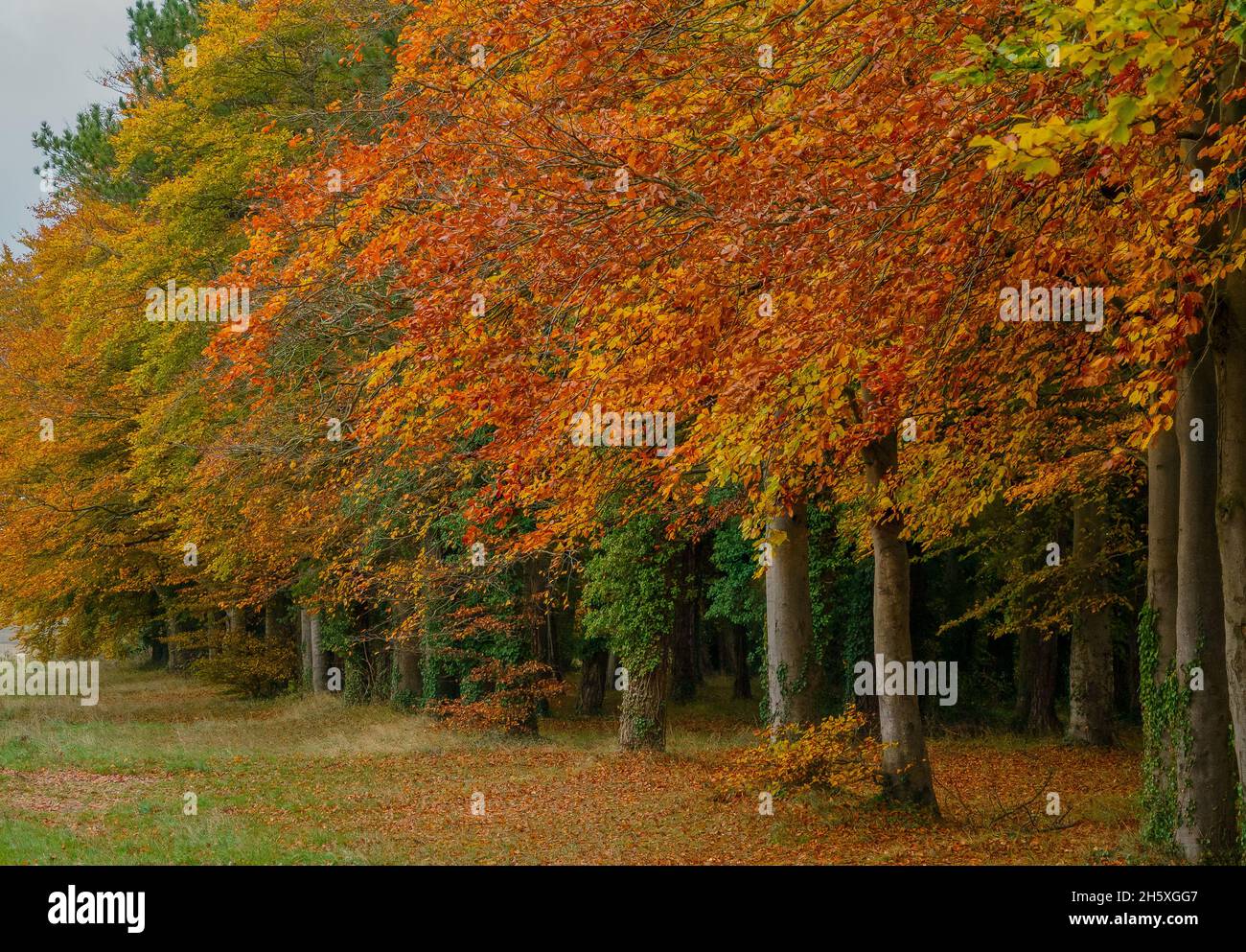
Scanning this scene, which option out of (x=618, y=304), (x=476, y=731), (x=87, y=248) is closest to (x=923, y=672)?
(x=476, y=731)

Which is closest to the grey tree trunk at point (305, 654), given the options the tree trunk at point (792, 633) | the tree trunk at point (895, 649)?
the tree trunk at point (792, 633)

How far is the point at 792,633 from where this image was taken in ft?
51.7

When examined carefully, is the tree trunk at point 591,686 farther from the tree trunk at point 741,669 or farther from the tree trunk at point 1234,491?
the tree trunk at point 1234,491

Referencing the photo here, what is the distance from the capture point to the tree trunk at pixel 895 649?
45.8 feet

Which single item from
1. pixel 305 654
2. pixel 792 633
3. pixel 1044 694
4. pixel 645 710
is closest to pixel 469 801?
pixel 792 633

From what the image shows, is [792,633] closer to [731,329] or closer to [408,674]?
[731,329]

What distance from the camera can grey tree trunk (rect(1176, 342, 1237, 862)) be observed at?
33.8ft

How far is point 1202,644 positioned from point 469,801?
31.9ft

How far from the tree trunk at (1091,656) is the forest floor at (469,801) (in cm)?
68

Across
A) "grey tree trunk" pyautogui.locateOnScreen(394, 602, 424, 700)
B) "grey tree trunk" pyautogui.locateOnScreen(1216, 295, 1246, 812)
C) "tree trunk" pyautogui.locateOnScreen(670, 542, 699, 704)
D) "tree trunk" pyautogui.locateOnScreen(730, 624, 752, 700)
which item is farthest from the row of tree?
"tree trunk" pyautogui.locateOnScreen(730, 624, 752, 700)

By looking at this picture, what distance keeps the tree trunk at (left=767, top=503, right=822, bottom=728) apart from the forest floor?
4.43ft
